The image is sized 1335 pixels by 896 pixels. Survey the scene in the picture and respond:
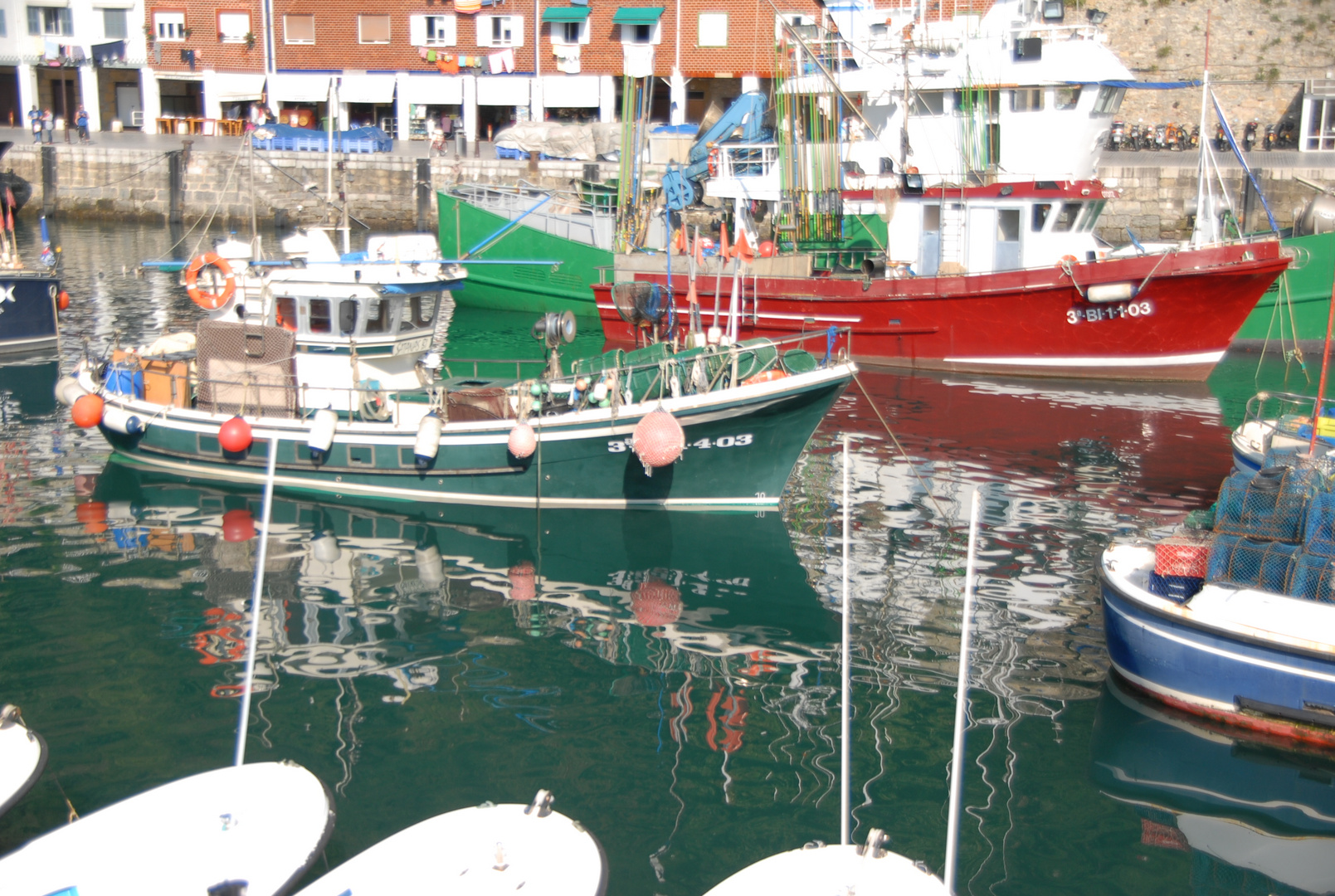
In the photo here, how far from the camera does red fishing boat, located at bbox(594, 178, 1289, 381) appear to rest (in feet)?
66.0

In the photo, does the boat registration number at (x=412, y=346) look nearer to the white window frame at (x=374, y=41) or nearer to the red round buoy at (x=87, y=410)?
the red round buoy at (x=87, y=410)

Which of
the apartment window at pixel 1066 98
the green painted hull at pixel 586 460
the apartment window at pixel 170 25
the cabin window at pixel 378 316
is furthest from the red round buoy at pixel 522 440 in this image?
the apartment window at pixel 170 25

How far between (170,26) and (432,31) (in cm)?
1048

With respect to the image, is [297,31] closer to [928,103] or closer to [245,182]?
[245,182]

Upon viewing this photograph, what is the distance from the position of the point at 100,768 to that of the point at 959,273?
17230mm

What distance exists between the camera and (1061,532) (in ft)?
41.8

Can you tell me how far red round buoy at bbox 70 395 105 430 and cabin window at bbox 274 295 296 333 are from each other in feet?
7.43

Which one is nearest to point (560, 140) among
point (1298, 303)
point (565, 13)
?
point (565, 13)

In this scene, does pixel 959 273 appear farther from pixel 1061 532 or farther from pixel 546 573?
pixel 546 573

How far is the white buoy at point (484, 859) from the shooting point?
19.3 ft

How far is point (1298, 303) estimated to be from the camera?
23.4m

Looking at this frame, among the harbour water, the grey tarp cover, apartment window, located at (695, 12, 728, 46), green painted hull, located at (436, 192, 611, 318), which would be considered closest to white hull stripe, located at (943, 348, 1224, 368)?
the harbour water

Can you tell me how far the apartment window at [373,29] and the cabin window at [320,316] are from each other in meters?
34.8

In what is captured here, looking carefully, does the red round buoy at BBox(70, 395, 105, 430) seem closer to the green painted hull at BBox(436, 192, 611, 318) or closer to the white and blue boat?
the white and blue boat
